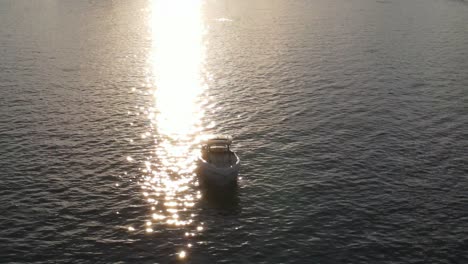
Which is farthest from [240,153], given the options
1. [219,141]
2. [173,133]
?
Result: [173,133]

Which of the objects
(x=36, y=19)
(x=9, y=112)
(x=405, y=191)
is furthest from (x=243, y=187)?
(x=36, y=19)

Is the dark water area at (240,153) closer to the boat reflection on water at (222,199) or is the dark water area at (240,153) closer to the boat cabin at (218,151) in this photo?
the boat reflection on water at (222,199)

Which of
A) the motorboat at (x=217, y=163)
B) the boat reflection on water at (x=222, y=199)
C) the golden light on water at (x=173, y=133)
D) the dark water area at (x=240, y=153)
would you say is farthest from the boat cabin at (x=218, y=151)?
the boat reflection on water at (x=222, y=199)

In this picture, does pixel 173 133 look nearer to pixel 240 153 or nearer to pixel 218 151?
pixel 240 153

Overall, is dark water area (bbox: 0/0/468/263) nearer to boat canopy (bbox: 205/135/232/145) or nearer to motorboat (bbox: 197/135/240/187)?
motorboat (bbox: 197/135/240/187)

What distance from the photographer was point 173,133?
91000 mm

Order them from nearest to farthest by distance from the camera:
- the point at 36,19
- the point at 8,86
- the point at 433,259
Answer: the point at 433,259, the point at 8,86, the point at 36,19

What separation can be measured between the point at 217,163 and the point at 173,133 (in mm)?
20681

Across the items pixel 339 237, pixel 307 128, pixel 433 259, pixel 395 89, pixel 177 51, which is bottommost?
pixel 433 259

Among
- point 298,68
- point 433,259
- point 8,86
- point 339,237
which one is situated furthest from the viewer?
point 298,68

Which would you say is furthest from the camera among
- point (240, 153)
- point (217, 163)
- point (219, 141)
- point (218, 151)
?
point (240, 153)

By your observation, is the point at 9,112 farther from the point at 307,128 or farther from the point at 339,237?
the point at 339,237

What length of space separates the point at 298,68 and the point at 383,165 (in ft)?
195

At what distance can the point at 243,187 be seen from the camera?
Result: 231 feet
